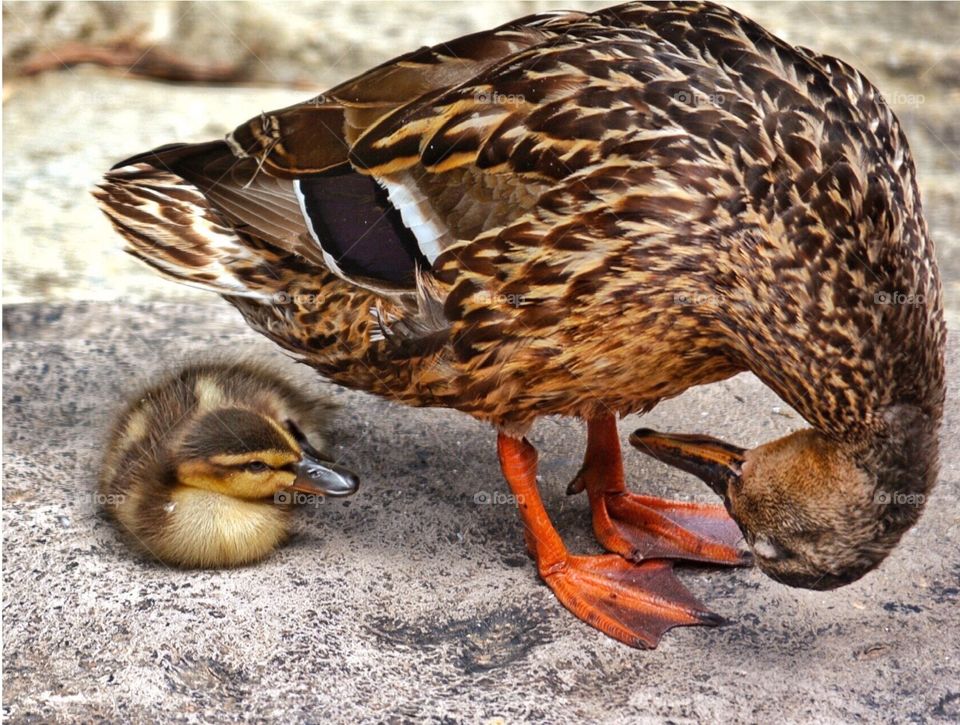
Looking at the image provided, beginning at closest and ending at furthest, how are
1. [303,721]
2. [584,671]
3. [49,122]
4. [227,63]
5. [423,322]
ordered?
1. [303,721]
2. [584,671]
3. [423,322]
4. [49,122]
5. [227,63]

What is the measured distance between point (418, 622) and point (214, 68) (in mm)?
5365

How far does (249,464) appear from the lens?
3750 mm

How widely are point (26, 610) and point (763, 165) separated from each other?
2204 millimetres

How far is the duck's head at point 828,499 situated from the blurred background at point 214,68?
3.64 meters

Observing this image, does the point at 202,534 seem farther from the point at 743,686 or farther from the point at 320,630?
the point at 743,686

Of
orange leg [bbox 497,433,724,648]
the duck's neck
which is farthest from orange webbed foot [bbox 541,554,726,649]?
the duck's neck

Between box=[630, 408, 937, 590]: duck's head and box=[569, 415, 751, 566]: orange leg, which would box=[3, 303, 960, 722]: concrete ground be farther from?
box=[630, 408, 937, 590]: duck's head

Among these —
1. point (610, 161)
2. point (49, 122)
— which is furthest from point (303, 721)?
point (49, 122)

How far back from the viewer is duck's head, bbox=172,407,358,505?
12.2 ft

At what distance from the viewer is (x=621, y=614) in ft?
11.7

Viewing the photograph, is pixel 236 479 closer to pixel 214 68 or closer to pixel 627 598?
pixel 627 598

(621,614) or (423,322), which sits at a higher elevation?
(423,322)

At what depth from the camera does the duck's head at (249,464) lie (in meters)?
3.73

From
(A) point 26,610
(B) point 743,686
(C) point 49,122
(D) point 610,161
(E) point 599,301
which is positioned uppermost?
(D) point 610,161
